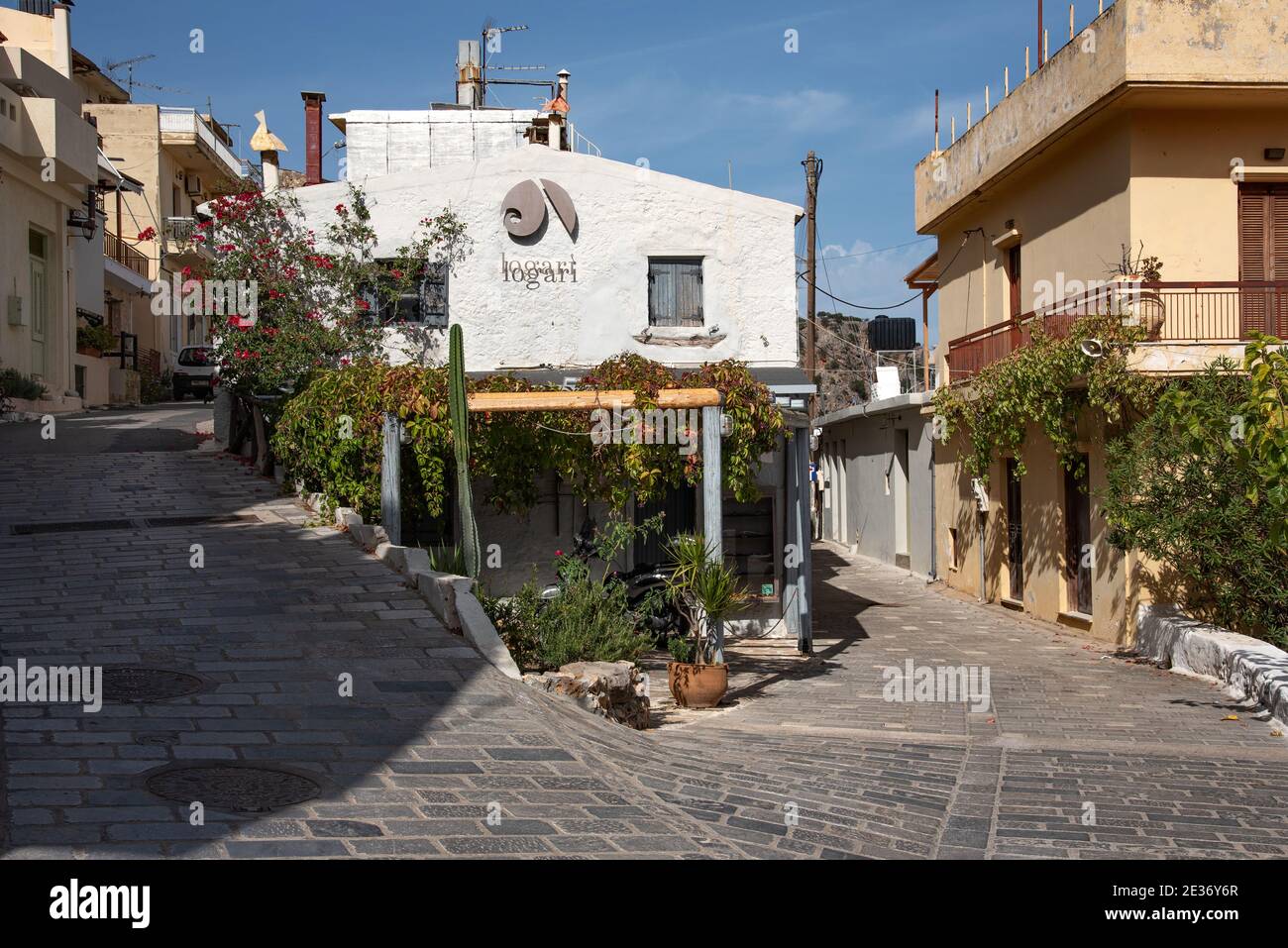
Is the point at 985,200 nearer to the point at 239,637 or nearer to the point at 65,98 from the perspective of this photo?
the point at 239,637

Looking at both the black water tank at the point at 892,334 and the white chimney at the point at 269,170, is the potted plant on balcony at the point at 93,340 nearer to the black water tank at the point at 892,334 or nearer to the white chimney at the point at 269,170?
the white chimney at the point at 269,170

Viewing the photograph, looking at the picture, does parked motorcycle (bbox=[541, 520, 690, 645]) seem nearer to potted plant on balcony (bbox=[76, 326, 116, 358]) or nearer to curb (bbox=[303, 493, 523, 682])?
curb (bbox=[303, 493, 523, 682])

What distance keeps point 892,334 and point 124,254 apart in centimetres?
2627

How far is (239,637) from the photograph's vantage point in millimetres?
9102

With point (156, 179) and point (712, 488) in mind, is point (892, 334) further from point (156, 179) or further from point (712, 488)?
point (712, 488)

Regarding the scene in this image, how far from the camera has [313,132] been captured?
25.3m

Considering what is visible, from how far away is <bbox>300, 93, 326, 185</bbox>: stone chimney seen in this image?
2520 centimetres

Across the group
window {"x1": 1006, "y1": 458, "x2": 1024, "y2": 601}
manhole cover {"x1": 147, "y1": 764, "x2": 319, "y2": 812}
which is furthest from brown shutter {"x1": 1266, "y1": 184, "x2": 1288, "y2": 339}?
manhole cover {"x1": 147, "y1": 764, "x2": 319, "y2": 812}

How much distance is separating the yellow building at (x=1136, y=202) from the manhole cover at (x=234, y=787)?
1343cm

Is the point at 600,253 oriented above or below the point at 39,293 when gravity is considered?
below

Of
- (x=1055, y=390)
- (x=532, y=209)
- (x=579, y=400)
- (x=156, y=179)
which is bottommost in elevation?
(x=579, y=400)

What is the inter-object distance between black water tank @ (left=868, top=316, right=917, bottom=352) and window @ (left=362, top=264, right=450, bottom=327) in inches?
993

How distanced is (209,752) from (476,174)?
15.5m

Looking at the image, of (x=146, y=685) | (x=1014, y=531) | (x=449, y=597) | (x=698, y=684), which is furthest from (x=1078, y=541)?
(x=146, y=685)
